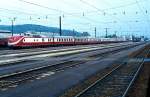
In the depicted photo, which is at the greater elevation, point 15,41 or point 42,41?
point 15,41

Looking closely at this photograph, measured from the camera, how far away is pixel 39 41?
7044cm

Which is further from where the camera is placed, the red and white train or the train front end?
the red and white train

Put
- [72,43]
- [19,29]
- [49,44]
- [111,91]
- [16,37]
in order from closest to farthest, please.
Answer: [111,91], [16,37], [49,44], [72,43], [19,29]

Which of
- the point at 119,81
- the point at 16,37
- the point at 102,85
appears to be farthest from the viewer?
the point at 16,37

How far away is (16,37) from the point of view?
201ft

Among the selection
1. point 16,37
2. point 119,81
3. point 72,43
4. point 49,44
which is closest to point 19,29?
point 72,43

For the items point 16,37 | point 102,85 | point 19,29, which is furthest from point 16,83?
point 19,29

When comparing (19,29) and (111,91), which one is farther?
(19,29)

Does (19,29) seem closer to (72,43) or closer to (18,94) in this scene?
(72,43)

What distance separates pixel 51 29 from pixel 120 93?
15894cm

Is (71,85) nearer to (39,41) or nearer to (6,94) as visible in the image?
(6,94)

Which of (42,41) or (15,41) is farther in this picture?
(42,41)

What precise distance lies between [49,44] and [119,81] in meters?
58.6

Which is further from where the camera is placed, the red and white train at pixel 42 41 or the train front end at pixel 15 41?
the red and white train at pixel 42 41
